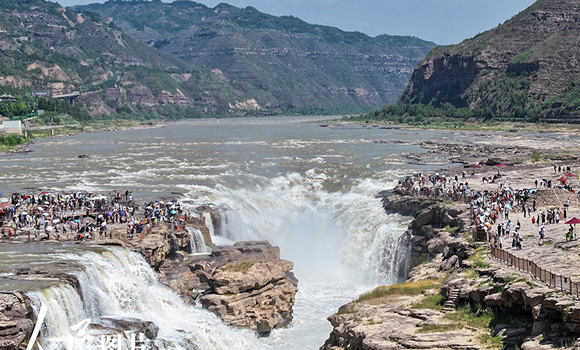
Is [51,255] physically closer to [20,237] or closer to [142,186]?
[20,237]

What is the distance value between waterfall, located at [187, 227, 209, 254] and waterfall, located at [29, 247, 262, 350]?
425 inches

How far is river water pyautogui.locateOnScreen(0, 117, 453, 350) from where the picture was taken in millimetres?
43094

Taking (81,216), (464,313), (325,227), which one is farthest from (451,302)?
(325,227)

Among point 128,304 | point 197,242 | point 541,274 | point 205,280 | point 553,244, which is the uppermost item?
point 541,274

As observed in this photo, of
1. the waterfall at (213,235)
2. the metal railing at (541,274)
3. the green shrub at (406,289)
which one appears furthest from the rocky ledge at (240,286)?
the metal railing at (541,274)

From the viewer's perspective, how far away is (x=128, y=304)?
42531mm

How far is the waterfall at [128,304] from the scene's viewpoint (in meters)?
36.9

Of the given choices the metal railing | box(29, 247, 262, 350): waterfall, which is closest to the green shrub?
the metal railing

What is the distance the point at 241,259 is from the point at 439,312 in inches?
792

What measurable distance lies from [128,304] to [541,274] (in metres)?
23.7

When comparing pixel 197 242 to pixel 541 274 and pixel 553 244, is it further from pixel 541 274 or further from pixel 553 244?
pixel 541 274

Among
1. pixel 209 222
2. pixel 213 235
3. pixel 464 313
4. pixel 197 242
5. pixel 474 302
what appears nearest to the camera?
pixel 464 313

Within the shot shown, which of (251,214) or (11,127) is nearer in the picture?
(251,214)

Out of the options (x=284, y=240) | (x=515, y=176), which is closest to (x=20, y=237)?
(x=284, y=240)
